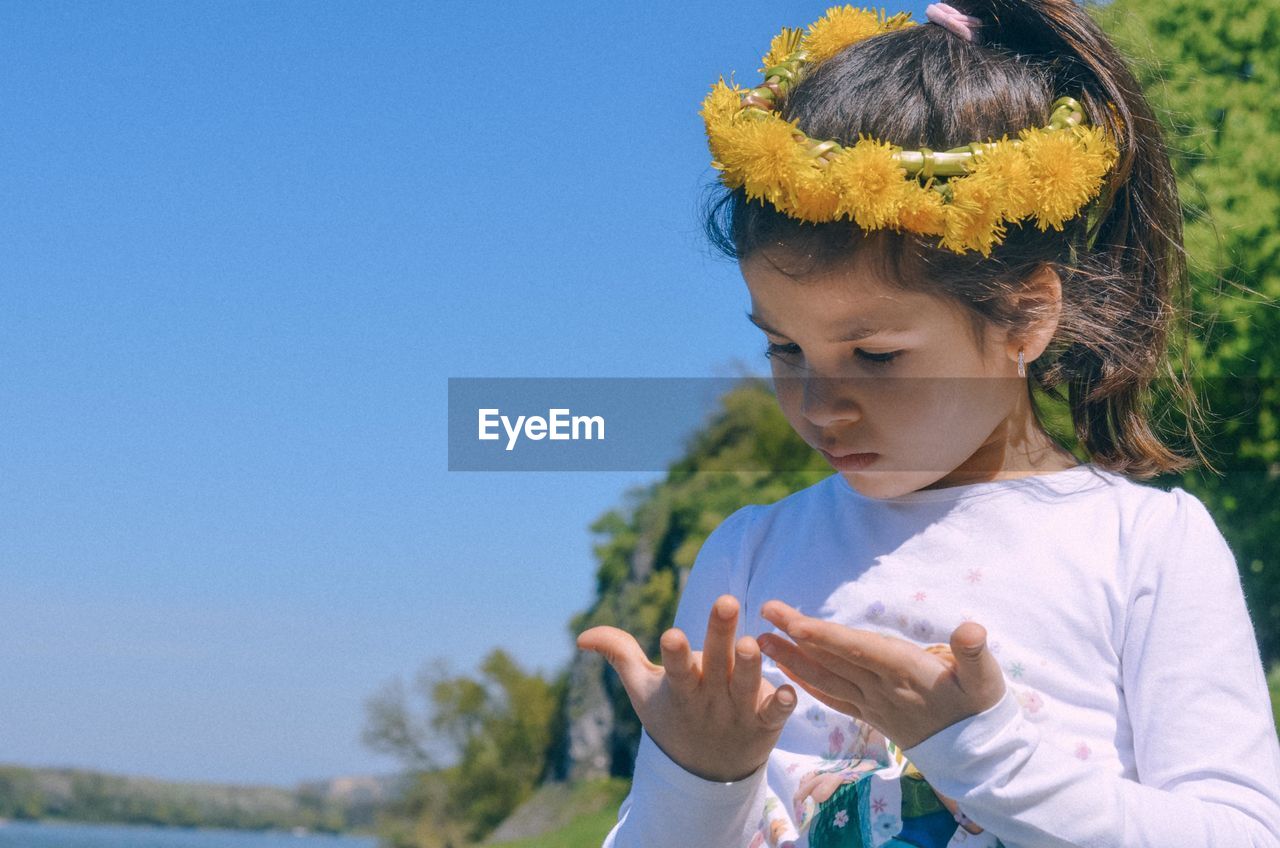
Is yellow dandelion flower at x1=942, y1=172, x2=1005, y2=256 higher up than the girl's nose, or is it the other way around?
yellow dandelion flower at x1=942, y1=172, x2=1005, y2=256

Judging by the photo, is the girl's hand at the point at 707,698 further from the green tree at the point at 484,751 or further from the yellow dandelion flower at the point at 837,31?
the green tree at the point at 484,751

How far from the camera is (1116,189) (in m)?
1.91

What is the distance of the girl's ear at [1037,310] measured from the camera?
1789mm

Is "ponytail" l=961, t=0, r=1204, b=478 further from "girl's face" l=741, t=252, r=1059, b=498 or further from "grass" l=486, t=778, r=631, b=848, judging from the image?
"grass" l=486, t=778, r=631, b=848

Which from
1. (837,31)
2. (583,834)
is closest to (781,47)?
(837,31)

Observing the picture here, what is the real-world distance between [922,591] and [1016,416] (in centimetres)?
31

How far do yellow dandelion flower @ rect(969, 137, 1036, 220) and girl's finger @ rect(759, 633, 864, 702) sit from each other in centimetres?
68

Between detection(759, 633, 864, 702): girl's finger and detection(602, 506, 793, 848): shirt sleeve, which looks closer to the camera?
detection(759, 633, 864, 702): girl's finger

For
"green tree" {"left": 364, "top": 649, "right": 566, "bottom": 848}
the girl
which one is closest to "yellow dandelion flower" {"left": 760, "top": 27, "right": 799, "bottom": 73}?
the girl

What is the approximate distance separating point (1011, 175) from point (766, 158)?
312 mm

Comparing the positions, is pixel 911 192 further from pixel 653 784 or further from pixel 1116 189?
pixel 653 784

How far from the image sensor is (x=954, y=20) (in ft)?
6.48

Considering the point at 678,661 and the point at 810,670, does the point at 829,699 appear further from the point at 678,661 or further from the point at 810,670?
the point at 678,661

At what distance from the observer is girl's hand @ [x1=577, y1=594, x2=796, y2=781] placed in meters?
1.42
